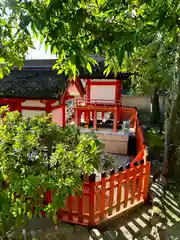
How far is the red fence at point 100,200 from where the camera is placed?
3.07 meters

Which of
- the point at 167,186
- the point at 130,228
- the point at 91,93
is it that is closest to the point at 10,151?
the point at 130,228

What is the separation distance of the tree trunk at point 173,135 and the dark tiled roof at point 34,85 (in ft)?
9.79

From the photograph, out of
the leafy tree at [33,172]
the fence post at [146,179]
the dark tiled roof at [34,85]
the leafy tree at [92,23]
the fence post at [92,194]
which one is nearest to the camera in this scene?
the leafy tree at [92,23]

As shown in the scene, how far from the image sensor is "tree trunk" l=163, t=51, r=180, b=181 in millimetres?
3945

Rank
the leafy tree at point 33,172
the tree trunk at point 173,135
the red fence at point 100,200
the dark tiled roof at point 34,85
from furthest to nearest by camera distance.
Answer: the dark tiled roof at point 34,85 → the tree trunk at point 173,135 → the red fence at point 100,200 → the leafy tree at point 33,172

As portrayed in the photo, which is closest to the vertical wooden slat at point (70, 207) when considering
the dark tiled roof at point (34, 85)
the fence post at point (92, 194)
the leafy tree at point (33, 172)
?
the fence post at point (92, 194)

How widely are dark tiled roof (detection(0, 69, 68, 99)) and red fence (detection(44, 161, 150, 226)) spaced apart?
9.61ft

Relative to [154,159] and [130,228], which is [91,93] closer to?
[154,159]

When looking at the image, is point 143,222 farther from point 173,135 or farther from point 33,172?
point 33,172

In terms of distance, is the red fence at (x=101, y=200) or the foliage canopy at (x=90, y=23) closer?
the foliage canopy at (x=90, y=23)

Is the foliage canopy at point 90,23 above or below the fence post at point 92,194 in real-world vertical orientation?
above

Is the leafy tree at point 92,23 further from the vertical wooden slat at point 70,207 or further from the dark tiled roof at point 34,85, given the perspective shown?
the dark tiled roof at point 34,85

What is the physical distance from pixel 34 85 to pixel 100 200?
4.11 metres

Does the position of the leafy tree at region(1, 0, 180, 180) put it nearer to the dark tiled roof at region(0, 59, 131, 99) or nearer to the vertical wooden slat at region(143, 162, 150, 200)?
the vertical wooden slat at region(143, 162, 150, 200)
